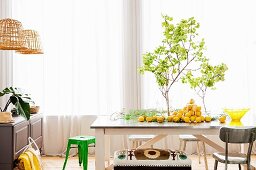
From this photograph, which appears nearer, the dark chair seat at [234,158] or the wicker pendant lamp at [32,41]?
the dark chair seat at [234,158]

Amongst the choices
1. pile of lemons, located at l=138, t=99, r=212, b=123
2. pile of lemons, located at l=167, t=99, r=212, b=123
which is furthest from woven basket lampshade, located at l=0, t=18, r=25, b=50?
pile of lemons, located at l=167, t=99, r=212, b=123

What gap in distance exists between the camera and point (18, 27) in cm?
372

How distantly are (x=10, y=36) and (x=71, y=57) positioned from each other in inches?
73.9

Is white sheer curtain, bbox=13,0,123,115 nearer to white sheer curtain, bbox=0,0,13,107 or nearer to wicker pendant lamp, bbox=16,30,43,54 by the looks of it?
white sheer curtain, bbox=0,0,13,107

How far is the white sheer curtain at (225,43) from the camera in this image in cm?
528

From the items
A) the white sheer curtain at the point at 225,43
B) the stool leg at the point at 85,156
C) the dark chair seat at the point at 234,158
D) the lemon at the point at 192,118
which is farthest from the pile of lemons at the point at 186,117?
the white sheer curtain at the point at 225,43

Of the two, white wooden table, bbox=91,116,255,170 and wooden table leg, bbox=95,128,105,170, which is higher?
white wooden table, bbox=91,116,255,170

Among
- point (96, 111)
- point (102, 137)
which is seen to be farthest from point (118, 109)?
point (102, 137)

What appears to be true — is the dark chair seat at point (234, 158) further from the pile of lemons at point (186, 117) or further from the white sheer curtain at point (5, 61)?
the white sheer curtain at point (5, 61)

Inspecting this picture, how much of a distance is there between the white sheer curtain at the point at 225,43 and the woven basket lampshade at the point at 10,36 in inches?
89.5

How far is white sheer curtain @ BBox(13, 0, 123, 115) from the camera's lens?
5449mm

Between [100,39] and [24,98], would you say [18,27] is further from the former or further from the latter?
[100,39]

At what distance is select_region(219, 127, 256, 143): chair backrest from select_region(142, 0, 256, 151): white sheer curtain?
224 cm

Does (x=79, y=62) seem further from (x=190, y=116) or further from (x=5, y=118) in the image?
(x=190, y=116)
